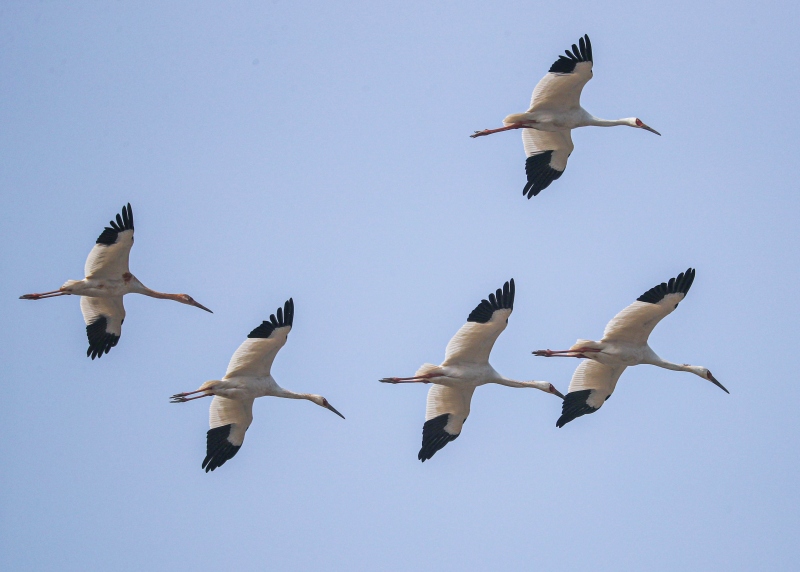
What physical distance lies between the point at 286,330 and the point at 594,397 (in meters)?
6.27

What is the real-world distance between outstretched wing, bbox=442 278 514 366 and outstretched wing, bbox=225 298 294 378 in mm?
3095

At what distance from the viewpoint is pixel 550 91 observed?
2933 cm

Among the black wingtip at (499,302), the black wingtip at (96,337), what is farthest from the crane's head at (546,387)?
the black wingtip at (96,337)

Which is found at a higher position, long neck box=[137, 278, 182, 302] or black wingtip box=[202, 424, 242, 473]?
long neck box=[137, 278, 182, 302]

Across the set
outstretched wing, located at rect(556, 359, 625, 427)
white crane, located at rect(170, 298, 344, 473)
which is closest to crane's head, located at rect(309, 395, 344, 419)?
white crane, located at rect(170, 298, 344, 473)

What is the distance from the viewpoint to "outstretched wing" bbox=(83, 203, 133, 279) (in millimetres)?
28453

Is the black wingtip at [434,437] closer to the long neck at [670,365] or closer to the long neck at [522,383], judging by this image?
the long neck at [522,383]

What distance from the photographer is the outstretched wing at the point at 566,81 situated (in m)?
28.8

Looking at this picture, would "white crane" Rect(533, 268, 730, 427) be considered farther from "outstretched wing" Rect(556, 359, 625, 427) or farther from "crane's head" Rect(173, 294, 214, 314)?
"crane's head" Rect(173, 294, 214, 314)

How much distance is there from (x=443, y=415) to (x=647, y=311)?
4.43m

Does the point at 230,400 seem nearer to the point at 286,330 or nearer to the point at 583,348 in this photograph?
the point at 286,330

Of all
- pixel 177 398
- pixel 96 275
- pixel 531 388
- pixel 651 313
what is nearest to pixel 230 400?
pixel 177 398

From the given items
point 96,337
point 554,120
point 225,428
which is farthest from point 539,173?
point 96,337

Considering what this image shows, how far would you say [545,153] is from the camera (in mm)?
30234
